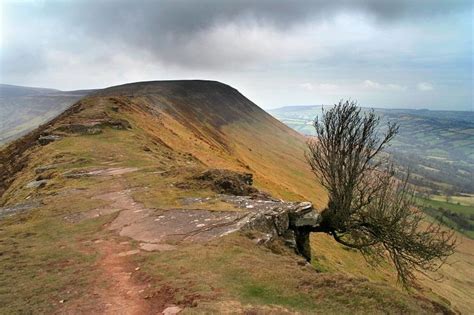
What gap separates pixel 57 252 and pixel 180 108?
13306 cm

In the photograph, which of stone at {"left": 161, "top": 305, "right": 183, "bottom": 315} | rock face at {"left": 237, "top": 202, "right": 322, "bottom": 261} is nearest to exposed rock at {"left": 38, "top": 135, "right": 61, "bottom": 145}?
rock face at {"left": 237, "top": 202, "right": 322, "bottom": 261}

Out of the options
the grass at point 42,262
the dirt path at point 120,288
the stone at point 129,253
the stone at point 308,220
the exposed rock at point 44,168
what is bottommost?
the stone at point 308,220

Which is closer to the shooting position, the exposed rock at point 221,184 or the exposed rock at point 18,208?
the exposed rock at point 18,208

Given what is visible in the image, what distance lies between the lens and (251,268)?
16.6m

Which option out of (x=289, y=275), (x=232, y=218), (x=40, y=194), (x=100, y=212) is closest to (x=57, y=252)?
(x=100, y=212)

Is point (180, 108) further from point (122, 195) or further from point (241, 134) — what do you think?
point (122, 195)

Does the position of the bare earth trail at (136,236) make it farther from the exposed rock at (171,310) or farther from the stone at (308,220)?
the stone at (308,220)

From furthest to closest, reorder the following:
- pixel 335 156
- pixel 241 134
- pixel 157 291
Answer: pixel 241 134, pixel 335 156, pixel 157 291

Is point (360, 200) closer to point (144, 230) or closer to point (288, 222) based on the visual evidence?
point (288, 222)

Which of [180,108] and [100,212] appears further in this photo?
[180,108]

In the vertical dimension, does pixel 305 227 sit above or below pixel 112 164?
below

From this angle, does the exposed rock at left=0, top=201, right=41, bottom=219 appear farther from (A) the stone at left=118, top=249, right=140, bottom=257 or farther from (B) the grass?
(A) the stone at left=118, top=249, right=140, bottom=257

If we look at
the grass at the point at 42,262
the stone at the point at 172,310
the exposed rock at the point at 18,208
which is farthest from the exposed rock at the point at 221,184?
the stone at the point at 172,310

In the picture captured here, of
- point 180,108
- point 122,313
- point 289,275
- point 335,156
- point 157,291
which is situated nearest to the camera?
point 122,313
